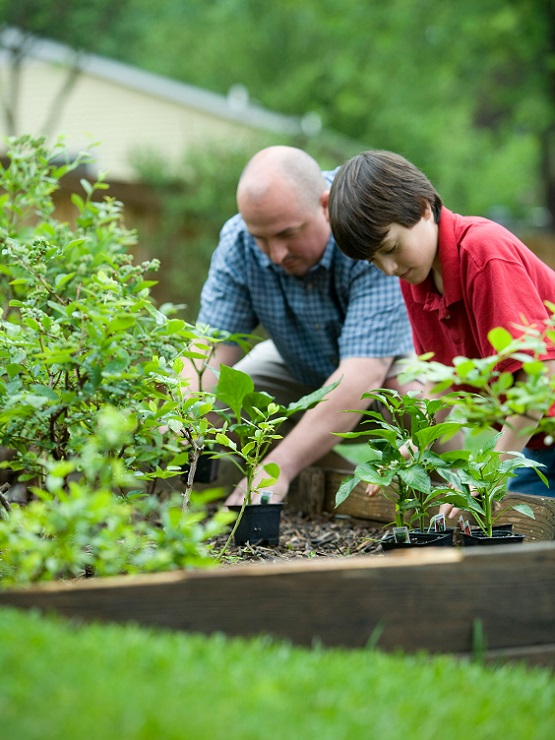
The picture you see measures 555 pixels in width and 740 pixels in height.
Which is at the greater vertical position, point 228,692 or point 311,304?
point 311,304

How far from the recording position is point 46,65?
67.2ft

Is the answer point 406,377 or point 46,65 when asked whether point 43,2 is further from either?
point 406,377

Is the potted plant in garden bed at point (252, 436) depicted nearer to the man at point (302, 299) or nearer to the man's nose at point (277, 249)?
the man at point (302, 299)

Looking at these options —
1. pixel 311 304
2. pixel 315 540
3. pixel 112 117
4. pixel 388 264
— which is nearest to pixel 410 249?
pixel 388 264

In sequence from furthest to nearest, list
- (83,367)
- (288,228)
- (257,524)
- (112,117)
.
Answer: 1. (112,117)
2. (288,228)
3. (257,524)
4. (83,367)

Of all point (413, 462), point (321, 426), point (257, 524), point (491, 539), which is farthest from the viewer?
point (321, 426)

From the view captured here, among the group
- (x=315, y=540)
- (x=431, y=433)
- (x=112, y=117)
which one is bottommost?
(x=315, y=540)

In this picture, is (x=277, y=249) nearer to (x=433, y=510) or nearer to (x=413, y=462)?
(x=433, y=510)

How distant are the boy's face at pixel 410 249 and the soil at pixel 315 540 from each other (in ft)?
2.97

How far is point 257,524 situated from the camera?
3.39 metres

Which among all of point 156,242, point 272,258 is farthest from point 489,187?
point 272,258

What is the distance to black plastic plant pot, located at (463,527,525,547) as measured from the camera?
2734 mm

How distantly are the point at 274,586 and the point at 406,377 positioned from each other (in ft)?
1.71

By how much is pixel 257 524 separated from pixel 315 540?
38 cm
